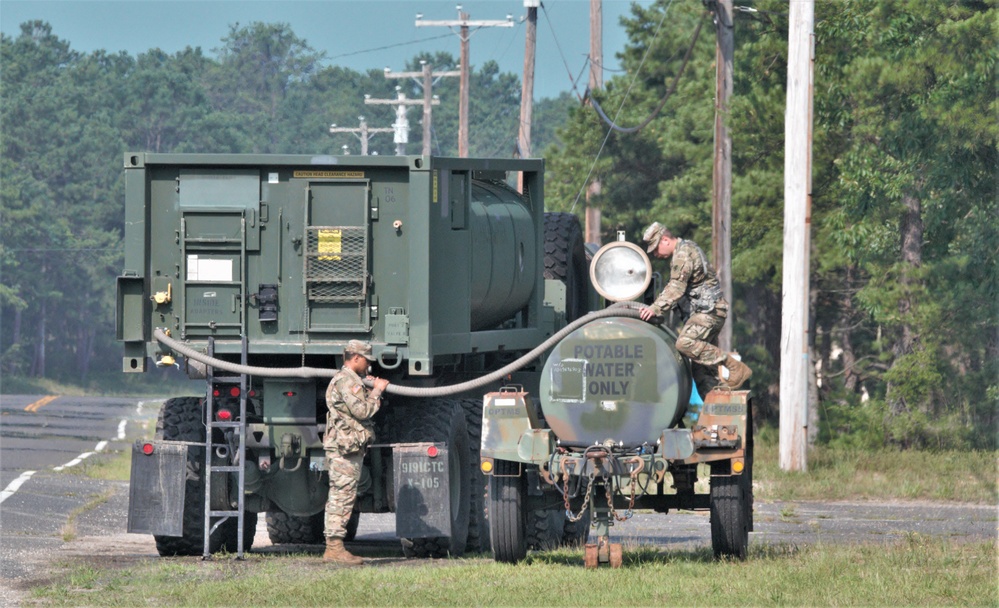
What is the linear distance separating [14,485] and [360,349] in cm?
1148

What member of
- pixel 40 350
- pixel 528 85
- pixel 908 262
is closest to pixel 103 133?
pixel 40 350

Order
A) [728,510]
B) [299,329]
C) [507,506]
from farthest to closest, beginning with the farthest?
[299,329]
[507,506]
[728,510]

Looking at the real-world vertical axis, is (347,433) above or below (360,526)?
above

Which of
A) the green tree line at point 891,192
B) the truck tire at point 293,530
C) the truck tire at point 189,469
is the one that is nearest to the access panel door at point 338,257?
the truck tire at point 189,469

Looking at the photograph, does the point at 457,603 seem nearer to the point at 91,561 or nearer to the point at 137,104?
the point at 91,561

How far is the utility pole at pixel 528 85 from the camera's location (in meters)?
41.2

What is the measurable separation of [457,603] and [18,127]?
87367 millimetres

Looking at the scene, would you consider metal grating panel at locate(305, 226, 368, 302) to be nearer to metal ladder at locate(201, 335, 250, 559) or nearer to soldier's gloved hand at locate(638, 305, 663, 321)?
metal ladder at locate(201, 335, 250, 559)

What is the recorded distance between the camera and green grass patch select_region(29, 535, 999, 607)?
11602 millimetres

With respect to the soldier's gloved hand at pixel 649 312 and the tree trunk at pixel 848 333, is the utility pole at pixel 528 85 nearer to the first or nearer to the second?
the tree trunk at pixel 848 333

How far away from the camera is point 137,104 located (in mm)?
100438

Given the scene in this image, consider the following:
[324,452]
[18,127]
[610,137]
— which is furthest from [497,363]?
[18,127]

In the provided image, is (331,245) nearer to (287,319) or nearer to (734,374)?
(287,319)

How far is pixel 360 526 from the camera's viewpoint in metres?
19.7
